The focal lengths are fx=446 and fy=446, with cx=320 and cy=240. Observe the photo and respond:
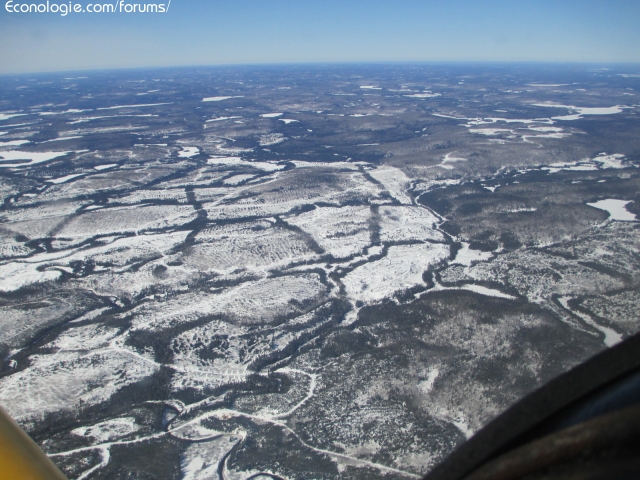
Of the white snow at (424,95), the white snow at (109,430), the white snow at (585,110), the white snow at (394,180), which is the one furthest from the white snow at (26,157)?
the white snow at (424,95)

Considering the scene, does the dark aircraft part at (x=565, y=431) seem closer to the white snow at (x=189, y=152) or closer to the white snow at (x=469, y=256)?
the white snow at (x=469, y=256)

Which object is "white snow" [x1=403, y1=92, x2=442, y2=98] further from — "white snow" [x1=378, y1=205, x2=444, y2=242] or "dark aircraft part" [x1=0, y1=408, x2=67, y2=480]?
"dark aircraft part" [x1=0, y1=408, x2=67, y2=480]

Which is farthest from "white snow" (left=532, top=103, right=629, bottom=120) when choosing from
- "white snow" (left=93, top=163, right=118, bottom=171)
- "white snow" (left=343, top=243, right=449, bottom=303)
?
"white snow" (left=93, top=163, right=118, bottom=171)

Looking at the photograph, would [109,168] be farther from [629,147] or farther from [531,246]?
[629,147]

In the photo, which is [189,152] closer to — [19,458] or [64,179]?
[64,179]

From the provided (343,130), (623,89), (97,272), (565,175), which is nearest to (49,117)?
(343,130)

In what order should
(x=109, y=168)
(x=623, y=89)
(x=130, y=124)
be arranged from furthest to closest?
(x=623, y=89)
(x=130, y=124)
(x=109, y=168)
